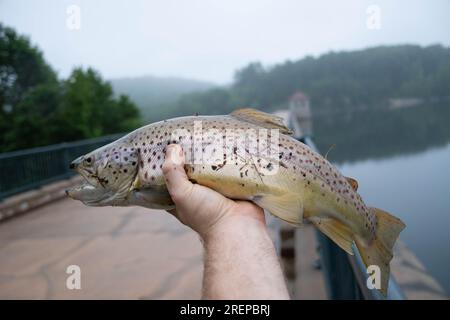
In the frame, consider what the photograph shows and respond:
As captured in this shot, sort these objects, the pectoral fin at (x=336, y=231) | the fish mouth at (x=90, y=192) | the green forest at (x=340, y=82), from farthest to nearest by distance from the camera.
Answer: the green forest at (x=340, y=82) → the fish mouth at (x=90, y=192) → the pectoral fin at (x=336, y=231)

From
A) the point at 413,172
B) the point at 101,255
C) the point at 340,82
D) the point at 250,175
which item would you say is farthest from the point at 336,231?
the point at 340,82

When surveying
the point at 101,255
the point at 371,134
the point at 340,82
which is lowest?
the point at 371,134

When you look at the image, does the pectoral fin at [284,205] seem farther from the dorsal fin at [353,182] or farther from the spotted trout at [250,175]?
the dorsal fin at [353,182]

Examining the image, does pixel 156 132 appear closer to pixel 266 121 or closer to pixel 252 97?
pixel 266 121

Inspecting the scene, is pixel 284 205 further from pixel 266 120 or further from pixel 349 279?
pixel 349 279

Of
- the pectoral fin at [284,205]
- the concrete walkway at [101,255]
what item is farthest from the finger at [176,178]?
the concrete walkway at [101,255]

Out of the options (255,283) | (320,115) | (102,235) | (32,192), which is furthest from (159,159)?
(320,115)

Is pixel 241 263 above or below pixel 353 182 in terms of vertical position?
below
